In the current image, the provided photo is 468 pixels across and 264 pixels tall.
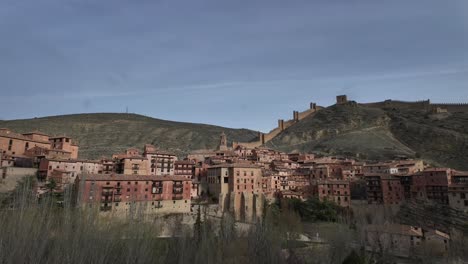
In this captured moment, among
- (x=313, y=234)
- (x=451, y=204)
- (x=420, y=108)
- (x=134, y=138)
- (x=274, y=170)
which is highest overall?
(x=420, y=108)

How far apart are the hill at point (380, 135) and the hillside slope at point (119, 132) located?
26.6m

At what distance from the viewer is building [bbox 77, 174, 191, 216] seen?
34.6 m

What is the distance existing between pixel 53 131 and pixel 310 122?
75.2 m

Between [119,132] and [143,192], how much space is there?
75.2 metres

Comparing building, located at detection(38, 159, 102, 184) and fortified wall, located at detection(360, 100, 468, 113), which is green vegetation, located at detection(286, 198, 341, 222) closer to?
building, located at detection(38, 159, 102, 184)

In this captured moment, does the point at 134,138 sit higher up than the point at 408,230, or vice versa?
the point at 134,138

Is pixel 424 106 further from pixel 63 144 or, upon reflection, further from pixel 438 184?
pixel 63 144

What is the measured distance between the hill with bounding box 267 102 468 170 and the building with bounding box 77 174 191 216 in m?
43.0

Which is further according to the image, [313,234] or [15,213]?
[313,234]

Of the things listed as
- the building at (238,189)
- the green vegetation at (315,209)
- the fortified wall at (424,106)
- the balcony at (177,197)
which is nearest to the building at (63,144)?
the balcony at (177,197)

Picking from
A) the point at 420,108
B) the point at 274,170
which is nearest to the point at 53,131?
the point at 274,170

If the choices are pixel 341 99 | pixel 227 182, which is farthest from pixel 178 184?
pixel 341 99

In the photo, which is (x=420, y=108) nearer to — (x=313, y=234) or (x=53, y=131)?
(x=313, y=234)

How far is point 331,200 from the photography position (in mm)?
45125
